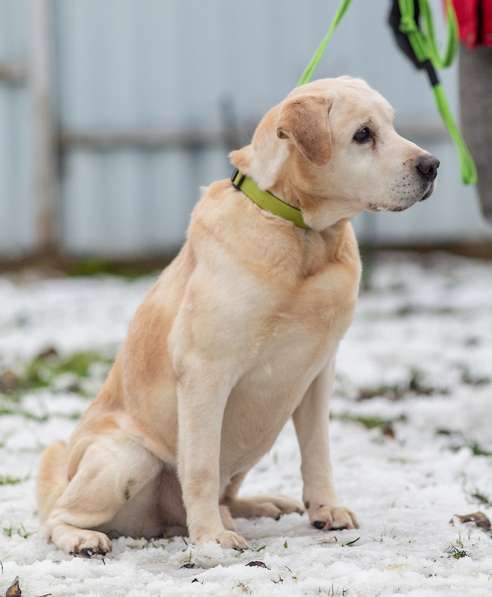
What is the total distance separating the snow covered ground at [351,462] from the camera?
2.75 meters

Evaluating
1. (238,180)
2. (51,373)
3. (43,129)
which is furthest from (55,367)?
(43,129)

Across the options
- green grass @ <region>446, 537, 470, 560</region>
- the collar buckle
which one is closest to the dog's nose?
the collar buckle

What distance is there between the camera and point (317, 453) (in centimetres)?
333

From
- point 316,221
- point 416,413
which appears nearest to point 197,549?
point 316,221

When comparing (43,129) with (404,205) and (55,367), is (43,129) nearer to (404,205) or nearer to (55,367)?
(55,367)

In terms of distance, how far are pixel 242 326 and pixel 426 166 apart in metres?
0.64

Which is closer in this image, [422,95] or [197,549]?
[197,549]

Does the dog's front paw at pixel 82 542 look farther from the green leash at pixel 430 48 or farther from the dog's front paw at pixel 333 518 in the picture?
the green leash at pixel 430 48

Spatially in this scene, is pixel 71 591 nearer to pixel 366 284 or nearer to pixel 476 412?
pixel 476 412

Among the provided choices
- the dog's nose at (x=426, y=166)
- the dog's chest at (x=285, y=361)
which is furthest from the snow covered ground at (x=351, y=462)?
the dog's nose at (x=426, y=166)

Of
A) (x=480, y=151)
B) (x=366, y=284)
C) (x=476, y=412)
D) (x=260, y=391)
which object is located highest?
(x=480, y=151)

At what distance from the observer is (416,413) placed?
490 cm


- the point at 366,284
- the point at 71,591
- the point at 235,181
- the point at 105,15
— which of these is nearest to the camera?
the point at 71,591

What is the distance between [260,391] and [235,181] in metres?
0.60
